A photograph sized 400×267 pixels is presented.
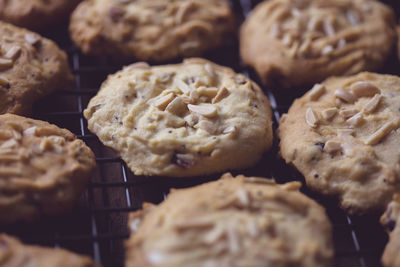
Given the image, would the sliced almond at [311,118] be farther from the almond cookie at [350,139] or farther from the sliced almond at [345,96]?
the sliced almond at [345,96]

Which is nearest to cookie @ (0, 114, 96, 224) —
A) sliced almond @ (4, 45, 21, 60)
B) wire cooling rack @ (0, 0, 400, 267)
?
wire cooling rack @ (0, 0, 400, 267)

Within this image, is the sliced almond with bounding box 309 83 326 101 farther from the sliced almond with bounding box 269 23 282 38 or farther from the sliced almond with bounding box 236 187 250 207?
the sliced almond with bounding box 236 187 250 207

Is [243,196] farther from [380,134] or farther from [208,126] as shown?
[380,134]

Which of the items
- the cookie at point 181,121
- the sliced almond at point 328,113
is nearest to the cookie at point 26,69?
the cookie at point 181,121

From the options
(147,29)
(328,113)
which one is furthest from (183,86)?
(328,113)

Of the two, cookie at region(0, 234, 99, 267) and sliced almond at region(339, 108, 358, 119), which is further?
sliced almond at region(339, 108, 358, 119)

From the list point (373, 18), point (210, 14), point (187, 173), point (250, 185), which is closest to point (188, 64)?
point (210, 14)
